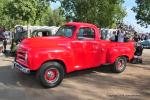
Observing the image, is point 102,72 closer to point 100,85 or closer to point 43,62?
point 100,85

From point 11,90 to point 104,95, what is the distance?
2863 mm

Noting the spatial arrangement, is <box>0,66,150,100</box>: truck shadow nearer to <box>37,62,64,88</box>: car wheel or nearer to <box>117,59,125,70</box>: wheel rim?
<box>37,62,64,88</box>: car wheel

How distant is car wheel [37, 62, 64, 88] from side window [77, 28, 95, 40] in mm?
1563

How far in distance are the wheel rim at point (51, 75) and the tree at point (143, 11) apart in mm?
11473

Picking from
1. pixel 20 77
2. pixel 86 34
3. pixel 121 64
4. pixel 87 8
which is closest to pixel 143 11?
pixel 87 8

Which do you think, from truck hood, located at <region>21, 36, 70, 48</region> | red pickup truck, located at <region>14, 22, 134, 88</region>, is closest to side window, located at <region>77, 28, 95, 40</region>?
red pickup truck, located at <region>14, 22, 134, 88</region>

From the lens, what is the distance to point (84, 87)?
34.2 ft

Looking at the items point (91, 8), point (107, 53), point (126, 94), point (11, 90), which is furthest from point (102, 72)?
point (91, 8)

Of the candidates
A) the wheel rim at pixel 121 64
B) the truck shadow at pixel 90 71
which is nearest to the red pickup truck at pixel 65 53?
the wheel rim at pixel 121 64

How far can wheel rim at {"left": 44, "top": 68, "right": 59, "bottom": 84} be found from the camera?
1003 centimetres

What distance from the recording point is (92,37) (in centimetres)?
1166

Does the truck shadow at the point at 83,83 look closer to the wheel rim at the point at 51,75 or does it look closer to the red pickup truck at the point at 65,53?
the wheel rim at the point at 51,75

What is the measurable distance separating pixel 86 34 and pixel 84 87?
214 cm

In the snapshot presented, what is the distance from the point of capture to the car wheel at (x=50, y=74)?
9859 millimetres
